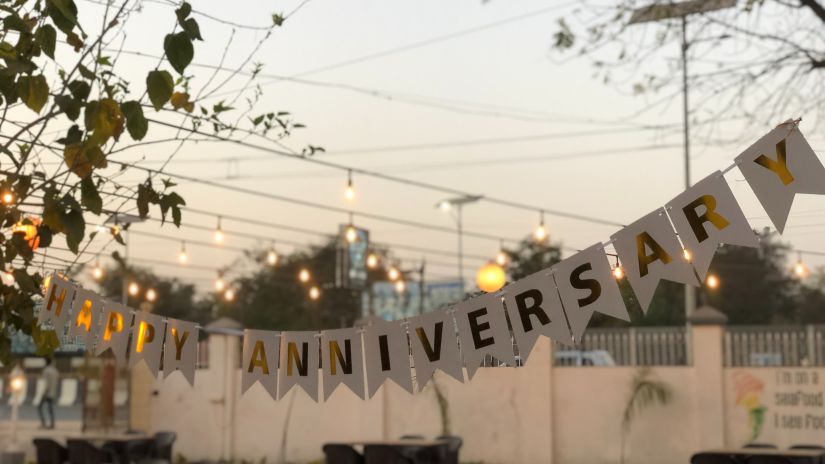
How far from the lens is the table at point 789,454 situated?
10.3m

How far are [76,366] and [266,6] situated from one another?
41.1ft

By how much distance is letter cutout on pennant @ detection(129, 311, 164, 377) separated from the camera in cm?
522

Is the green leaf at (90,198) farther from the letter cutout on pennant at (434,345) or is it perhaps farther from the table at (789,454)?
the table at (789,454)

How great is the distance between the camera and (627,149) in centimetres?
1570

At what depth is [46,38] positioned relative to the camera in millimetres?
3631

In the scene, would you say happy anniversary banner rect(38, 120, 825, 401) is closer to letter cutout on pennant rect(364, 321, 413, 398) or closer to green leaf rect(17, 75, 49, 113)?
letter cutout on pennant rect(364, 321, 413, 398)

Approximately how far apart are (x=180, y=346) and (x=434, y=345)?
143 centimetres

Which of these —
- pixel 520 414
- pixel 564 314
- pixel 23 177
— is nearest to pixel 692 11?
pixel 564 314

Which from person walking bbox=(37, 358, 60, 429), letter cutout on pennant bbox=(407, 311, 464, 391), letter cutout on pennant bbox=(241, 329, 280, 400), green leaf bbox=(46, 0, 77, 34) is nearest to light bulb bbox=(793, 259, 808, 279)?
person walking bbox=(37, 358, 60, 429)

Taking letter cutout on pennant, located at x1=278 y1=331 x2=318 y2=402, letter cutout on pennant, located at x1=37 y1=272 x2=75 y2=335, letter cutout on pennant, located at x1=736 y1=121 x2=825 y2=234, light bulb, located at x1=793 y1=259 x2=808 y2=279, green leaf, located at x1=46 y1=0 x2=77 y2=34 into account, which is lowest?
letter cutout on pennant, located at x1=278 y1=331 x2=318 y2=402

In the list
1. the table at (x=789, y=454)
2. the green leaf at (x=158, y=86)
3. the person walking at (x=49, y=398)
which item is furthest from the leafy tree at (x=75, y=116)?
the person walking at (x=49, y=398)

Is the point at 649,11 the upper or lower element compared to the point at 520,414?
upper

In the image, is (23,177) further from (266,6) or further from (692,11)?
(692,11)

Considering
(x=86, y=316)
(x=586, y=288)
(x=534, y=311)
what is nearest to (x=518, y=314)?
(x=534, y=311)
